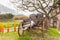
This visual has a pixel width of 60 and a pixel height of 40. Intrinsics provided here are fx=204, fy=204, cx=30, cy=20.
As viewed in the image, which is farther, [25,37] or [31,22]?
[31,22]

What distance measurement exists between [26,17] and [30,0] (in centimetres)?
137

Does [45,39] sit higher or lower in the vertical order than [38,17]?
lower

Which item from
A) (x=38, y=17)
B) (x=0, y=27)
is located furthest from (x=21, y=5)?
(x=0, y=27)

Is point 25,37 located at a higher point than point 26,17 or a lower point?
lower

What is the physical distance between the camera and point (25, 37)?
6258 millimetres

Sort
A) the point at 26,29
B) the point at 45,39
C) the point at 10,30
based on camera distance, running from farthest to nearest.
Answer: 1. the point at 10,30
2. the point at 26,29
3. the point at 45,39

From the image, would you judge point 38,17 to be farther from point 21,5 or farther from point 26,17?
point 21,5

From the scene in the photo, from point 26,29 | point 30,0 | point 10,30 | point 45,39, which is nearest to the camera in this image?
point 45,39

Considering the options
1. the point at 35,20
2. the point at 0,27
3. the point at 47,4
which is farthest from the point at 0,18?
the point at 47,4

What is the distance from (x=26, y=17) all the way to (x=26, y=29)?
73 cm

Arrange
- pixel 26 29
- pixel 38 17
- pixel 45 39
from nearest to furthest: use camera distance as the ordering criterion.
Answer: pixel 45 39 < pixel 26 29 < pixel 38 17

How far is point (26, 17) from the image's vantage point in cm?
764

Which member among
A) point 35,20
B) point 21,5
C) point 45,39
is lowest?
point 45,39

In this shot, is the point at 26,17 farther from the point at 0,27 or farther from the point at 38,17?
the point at 0,27
